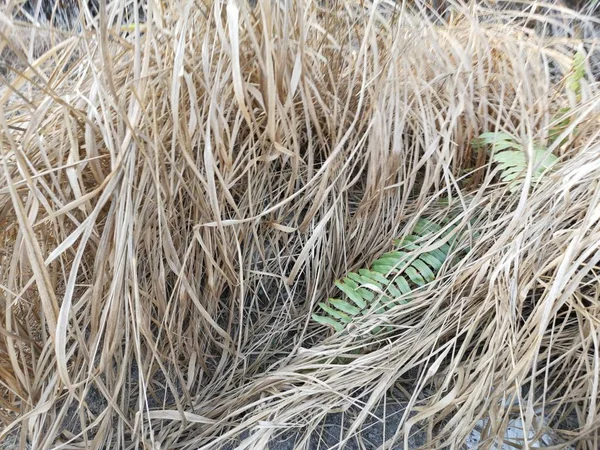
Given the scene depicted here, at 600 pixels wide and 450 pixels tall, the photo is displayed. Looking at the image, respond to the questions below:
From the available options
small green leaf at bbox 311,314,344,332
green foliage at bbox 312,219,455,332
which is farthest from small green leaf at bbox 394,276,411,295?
small green leaf at bbox 311,314,344,332

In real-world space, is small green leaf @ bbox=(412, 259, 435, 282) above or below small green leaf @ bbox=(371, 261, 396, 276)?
above

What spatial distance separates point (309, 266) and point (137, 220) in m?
0.41

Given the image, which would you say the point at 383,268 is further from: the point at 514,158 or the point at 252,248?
the point at 514,158

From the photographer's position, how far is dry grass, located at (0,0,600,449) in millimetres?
962

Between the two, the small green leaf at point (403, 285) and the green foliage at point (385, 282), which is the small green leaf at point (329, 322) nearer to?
the green foliage at point (385, 282)

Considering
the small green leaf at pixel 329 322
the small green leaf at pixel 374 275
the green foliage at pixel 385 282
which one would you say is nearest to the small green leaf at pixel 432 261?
the green foliage at pixel 385 282

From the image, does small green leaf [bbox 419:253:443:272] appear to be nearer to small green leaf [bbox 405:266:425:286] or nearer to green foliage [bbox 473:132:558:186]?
small green leaf [bbox 405:266:425:286]

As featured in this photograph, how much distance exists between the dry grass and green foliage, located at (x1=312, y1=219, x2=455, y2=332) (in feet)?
0.11

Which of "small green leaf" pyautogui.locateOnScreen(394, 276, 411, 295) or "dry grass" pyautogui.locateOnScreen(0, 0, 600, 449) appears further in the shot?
"small green leaf" pyautogui.locateOnScreen(394, 276, 411, 295)

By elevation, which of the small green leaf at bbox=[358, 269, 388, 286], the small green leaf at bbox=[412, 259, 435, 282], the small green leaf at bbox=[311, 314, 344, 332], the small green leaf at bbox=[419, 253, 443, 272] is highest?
the small green leaf at bbox=[419, 253, 443, 272]

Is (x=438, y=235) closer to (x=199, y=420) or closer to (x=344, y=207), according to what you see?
(x=344, y=207)

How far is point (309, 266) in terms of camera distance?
1211mm

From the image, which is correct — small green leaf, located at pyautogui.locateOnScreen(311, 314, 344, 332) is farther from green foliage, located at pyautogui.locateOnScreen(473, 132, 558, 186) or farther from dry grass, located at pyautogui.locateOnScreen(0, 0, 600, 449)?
green foliage, located at pyautogui.locateOnScreen(473, 132, 558, 186)

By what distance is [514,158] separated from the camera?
1229 millimetres
